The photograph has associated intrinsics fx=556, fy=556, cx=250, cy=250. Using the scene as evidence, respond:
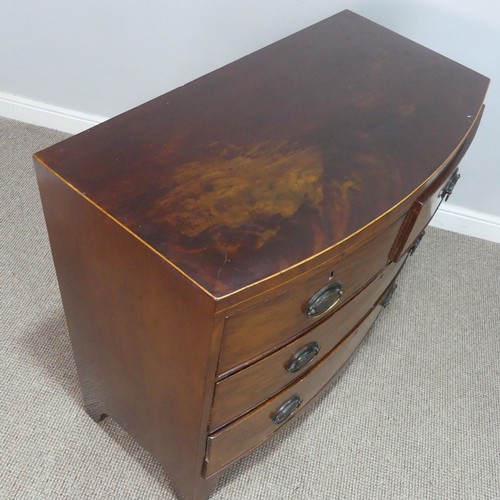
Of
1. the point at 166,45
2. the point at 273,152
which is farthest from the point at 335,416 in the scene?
the point at 166,45

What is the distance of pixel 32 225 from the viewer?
1.56 metres

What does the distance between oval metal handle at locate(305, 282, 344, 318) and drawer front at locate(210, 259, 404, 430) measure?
0.21ft

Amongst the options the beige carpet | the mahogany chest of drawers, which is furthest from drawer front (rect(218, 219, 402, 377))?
the beige carpet

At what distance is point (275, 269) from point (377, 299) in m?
0.58

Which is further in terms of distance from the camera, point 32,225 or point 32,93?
point 32,93

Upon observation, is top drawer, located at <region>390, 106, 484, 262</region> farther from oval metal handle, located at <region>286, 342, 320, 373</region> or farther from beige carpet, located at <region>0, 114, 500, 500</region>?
beige carpet, located at <region>0, 114, 500, 500</region>

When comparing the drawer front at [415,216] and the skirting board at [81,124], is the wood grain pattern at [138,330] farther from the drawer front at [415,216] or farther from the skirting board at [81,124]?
the skirting board at [81,124]

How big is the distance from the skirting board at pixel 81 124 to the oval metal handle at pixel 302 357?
0.98m

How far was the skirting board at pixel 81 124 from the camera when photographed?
67.5 inches

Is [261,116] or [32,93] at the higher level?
[261,116]

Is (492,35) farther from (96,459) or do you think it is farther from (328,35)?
(96,459)

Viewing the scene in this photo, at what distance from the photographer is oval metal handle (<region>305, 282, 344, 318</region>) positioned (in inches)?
30.6

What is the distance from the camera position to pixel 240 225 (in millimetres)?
708

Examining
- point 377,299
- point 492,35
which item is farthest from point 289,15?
point 377,299
